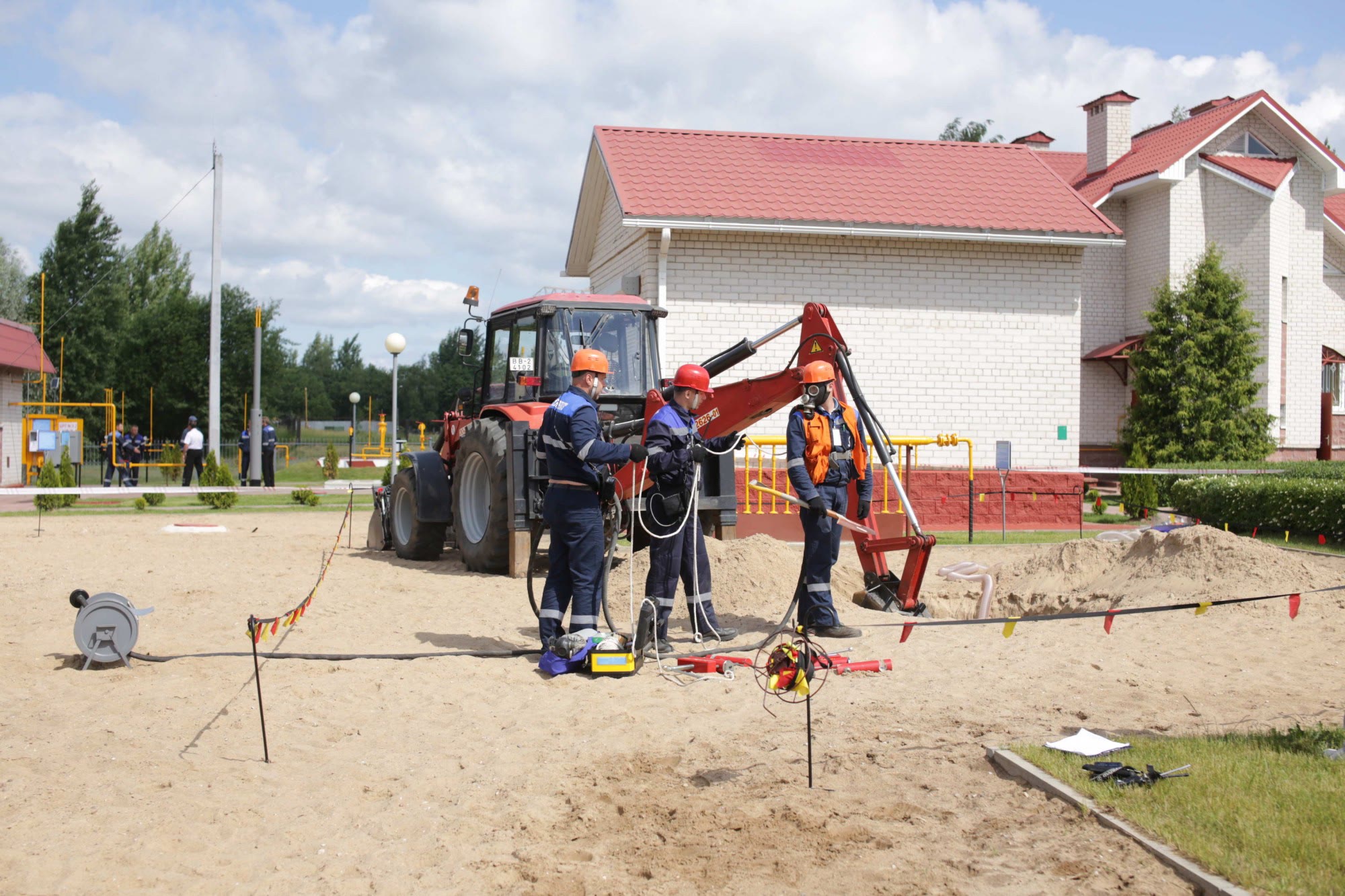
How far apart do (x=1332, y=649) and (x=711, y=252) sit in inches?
470

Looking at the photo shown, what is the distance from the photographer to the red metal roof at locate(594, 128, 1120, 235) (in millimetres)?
18391

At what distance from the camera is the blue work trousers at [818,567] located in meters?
8.38

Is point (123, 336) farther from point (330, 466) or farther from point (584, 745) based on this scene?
point (584, 745)

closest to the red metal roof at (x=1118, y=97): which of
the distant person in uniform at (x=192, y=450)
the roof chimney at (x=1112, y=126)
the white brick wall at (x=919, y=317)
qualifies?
the roof chimney at (x=1112, y=126)

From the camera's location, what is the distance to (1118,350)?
26516 mm

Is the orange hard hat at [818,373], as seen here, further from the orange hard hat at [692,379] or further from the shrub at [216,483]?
the shrub at [216,483]

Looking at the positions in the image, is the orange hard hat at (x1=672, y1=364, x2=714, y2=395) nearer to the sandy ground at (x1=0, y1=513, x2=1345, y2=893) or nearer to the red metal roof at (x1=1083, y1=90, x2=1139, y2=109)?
the sandy ground at (x1=0, y1=513, x2=1345, y2=893)

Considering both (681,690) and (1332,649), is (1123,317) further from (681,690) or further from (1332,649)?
(681,690)

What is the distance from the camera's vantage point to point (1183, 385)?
80.6 ft

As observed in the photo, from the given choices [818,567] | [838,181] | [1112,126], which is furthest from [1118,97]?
[818,567]

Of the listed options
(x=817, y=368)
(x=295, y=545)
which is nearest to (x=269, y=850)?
(x=817, y=368)

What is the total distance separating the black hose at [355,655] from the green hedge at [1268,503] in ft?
35.5

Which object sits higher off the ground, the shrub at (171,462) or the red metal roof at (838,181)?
the red metal roof at (838,181)

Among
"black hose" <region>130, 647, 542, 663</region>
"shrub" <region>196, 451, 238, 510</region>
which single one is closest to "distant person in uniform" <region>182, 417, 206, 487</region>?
"shrub" <region>196, 451, 238, 510</region>
